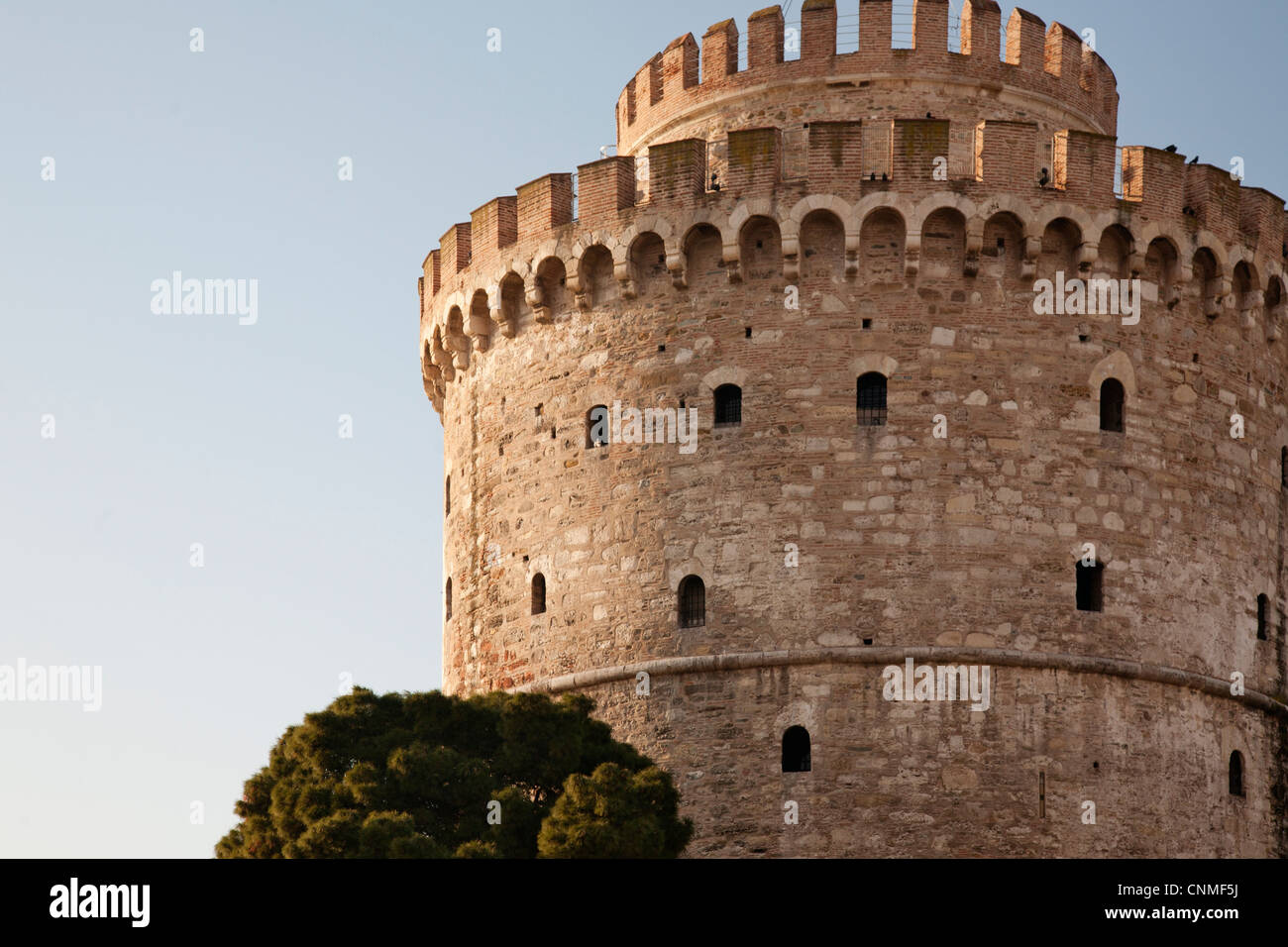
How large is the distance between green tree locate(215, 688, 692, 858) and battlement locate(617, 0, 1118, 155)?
28.4 ft

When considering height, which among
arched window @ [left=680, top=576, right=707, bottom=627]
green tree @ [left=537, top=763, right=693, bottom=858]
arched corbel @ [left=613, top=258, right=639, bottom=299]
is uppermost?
arched corbel @ [left=613, top=258, right=639, bottom=299]

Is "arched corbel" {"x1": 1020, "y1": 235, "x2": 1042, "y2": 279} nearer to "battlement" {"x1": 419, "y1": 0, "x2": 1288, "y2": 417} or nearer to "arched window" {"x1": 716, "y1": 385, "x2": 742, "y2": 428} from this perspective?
"battlement" {"x1": 419, "y1": 0, "x2": 1288, "y2": 417}

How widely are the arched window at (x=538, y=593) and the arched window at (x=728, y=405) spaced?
9.84ft

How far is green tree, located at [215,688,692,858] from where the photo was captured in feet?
76.6

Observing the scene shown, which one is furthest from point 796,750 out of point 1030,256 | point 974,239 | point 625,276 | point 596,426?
point 1030,256

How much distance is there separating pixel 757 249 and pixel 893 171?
1.83 meters

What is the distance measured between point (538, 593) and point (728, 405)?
336 centimetres

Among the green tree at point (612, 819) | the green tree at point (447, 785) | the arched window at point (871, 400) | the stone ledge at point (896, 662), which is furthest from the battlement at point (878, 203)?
the green tree at point (612, 819)

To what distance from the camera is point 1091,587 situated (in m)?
27.5

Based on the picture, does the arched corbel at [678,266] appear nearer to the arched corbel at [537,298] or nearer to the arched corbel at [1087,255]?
the arched corbel at [537,298]

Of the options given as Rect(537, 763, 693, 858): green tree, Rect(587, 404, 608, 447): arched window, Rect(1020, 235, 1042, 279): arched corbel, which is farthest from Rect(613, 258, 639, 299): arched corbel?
Rect(537, 763, 693, 858): green tree
